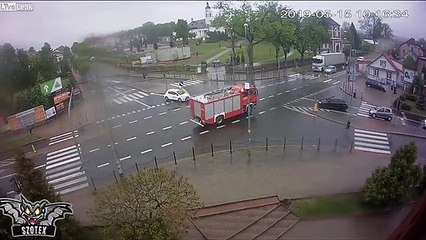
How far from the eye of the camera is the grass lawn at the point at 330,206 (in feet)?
19.2

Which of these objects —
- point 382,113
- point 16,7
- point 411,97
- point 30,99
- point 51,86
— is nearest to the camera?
point 16,7

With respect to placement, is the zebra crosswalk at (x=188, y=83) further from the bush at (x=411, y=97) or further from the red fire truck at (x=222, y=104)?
the bush at (x=411, y=97)

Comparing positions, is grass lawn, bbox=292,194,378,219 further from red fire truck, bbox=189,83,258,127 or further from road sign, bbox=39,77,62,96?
road sign, bbox=39,77,62,96

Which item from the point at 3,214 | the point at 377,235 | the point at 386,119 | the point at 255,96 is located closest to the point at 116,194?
the point at 3,214

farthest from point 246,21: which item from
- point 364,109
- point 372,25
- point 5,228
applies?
point 5,228

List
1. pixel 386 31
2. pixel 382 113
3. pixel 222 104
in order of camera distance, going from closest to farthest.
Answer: pixel 386 31, pixel 382 113, pixel 222 104

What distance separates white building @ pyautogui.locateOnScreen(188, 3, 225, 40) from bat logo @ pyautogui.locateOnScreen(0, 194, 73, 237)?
3149 mm

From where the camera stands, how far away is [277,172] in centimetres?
650

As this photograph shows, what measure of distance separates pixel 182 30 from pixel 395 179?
399 centimetres

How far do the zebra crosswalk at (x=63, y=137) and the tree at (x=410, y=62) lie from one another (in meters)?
5.11

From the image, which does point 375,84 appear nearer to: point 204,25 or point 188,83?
point 204,25

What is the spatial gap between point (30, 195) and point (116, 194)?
1115mm

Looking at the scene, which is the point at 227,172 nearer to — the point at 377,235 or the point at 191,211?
the point at 191,211

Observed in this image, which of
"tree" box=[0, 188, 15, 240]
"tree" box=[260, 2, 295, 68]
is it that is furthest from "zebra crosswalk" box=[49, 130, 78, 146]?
"tree" box=[260, 2, 295, 68]
